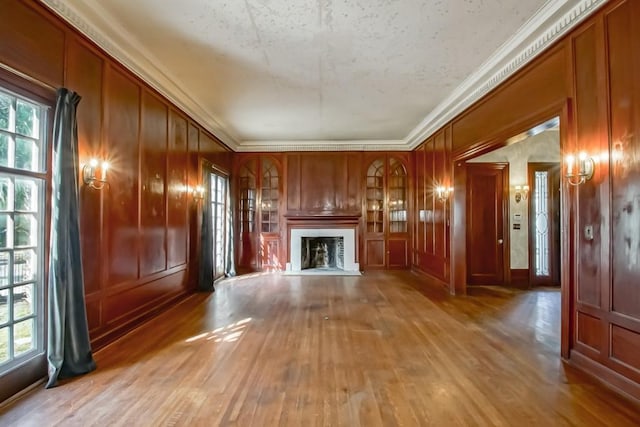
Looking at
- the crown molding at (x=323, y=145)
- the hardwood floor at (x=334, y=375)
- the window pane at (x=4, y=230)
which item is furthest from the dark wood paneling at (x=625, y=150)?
the crown molding at (x=323, y=145)

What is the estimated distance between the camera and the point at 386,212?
8.67m

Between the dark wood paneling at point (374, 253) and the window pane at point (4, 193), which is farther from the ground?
the window pane at point (4, 193)

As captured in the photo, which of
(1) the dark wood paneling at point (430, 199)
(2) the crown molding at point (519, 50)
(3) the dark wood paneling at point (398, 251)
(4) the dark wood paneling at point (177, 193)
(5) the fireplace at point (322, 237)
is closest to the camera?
(2) the crown molding at point (519, 50)

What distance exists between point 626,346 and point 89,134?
5142 mm

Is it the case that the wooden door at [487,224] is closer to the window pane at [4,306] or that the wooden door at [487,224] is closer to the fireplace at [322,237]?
the fireplace at [322,237]

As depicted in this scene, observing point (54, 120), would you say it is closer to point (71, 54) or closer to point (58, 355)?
point (71, 54)

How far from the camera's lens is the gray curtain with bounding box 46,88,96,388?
8.82 feet

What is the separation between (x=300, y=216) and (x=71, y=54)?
19.5ft

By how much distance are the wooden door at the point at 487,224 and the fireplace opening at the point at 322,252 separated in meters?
3.31

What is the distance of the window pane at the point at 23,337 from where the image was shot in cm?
256

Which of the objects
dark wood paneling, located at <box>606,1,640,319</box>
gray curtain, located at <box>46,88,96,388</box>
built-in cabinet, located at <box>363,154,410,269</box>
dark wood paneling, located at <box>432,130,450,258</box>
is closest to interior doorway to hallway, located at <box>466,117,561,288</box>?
dark wood paneling, located at <box>432,130,450,258</box>

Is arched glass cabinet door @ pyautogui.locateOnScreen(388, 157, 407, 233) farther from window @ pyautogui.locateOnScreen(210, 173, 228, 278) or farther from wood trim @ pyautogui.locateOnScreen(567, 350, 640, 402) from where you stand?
wood trim @ pyautogui.locateOnScreen(567, 350, 640, 402)

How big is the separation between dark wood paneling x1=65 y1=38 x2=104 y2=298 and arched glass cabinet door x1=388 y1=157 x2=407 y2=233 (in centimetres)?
681

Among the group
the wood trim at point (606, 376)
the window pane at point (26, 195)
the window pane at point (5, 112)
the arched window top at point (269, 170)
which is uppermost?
the arched window top at point (269, 170)
